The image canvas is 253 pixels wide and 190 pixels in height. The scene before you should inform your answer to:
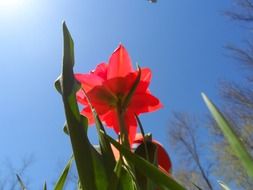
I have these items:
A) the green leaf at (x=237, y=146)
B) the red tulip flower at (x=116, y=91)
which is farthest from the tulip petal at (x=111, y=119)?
the green leaf at (x=237, y=146)

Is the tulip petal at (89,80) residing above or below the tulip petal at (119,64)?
below

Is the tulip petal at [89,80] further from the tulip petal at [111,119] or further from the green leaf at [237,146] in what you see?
the green leaf at [237,146]

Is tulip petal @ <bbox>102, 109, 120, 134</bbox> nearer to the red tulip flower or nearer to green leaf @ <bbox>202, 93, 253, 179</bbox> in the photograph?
the red tulip flower

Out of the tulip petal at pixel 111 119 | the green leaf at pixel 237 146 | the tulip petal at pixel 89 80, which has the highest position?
the tulip petal at pixel 89 80

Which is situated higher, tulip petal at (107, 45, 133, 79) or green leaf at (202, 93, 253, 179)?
tulip petal at (107, 45, 133, 79)

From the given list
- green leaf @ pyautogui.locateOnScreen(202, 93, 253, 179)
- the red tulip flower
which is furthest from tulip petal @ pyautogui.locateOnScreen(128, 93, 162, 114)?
green leaf @ pyautogui.locateOnScreen(202, 93, 253, 179)

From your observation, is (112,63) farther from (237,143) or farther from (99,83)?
(237,143)

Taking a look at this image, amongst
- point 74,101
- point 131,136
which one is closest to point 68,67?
point 74,101

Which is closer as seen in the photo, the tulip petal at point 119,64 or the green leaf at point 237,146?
the green leaf at point 237,146
